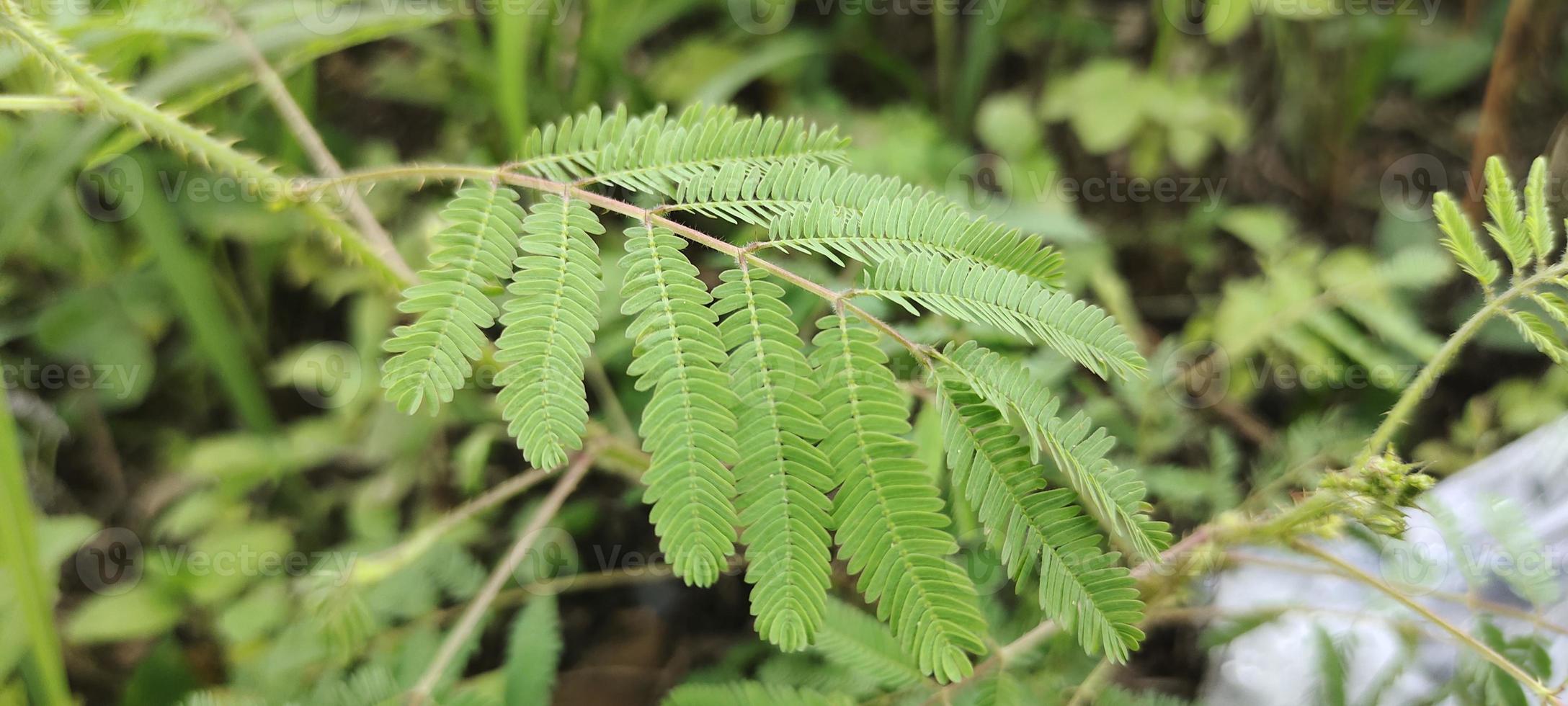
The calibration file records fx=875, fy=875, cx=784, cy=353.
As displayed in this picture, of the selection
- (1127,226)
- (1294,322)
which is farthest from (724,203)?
(1127,226)

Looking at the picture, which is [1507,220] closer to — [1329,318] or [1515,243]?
[1515,243]

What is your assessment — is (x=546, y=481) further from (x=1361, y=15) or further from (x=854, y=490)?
(x=1361, y=15)

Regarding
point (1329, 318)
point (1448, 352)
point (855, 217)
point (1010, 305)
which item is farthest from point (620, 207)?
point (1329, 318)

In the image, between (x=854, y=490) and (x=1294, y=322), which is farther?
(x=1294, y=322)

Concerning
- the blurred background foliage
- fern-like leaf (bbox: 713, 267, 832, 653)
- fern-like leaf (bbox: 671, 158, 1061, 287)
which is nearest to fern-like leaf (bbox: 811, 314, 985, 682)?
fern-like leaf (bbox: 713, 267, 832, 653)

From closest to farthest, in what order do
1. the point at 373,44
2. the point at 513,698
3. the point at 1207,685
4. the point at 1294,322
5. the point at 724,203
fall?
the point at 724,203 → the point at 513,698 → the point at 1207,685 → the point at 1294,322 → the point at 373,44

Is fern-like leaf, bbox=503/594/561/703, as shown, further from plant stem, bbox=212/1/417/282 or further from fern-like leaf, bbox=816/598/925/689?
plant stem, bbox=212/1/417/282
